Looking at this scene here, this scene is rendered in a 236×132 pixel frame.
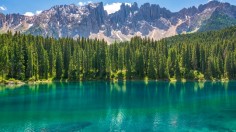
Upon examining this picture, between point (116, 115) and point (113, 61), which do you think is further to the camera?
point (113, 61)

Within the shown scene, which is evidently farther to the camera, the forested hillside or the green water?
the forested hillside

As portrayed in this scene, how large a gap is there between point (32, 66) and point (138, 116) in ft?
297

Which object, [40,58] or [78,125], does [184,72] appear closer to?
[40,58]

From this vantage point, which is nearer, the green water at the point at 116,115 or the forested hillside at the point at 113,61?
the green water at the point at 116,115

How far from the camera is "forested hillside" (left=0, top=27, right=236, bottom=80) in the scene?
14962 cm

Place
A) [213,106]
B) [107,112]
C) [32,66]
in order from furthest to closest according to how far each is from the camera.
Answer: [32,66] < [213,106] < [107,112]

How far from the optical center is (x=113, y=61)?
168 m

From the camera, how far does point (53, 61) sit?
155 meters

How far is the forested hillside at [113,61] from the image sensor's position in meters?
150

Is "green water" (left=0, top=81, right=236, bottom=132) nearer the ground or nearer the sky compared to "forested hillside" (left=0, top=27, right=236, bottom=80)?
nearer the ground

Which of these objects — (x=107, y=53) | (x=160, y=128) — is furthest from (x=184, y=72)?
(x=160, y=128)

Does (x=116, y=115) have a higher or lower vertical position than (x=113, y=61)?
lower

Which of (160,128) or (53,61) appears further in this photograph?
(53,61)

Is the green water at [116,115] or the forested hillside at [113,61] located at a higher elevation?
the forested hillside at [113,61]
